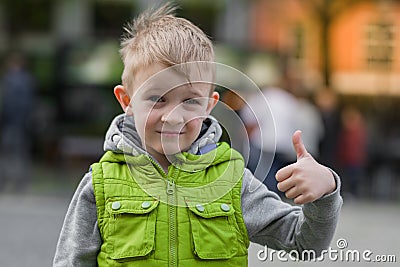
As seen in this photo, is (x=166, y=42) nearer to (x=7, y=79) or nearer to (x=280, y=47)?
(x=7, y=79)

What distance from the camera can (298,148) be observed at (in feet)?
7.95

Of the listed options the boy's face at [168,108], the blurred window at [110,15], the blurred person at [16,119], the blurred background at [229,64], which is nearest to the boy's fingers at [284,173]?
the boy's face at [168,108]

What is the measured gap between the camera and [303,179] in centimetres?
236

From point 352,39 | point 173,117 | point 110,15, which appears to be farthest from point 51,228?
point 352,39

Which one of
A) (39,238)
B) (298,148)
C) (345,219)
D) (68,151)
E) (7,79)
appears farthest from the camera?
(68,151)

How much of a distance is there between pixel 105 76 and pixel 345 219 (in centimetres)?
714

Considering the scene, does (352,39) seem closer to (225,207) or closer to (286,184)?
(225,207)

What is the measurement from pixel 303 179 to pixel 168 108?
1.30 ft

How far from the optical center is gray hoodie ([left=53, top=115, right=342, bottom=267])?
2533mm

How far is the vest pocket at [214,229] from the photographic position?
248 cm

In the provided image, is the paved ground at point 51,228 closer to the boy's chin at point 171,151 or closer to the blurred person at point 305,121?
the blurred person at point 305,121

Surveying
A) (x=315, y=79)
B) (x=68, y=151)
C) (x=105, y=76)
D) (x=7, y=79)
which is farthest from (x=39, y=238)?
(x=315, y=79)

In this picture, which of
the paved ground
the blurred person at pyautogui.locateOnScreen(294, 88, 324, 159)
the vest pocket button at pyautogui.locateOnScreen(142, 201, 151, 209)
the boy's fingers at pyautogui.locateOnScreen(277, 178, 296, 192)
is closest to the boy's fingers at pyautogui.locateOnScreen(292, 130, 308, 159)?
the boy's fingers at pyautogui.locateOnScreen(277, 178, 296, 192)

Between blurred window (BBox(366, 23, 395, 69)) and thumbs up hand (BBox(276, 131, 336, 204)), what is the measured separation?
18.2 meters
